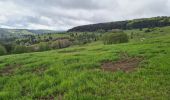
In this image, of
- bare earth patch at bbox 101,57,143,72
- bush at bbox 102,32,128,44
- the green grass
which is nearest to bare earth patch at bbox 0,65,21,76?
the green grass

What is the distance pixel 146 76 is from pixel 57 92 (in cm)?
569

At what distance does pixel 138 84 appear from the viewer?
1318 centimetres

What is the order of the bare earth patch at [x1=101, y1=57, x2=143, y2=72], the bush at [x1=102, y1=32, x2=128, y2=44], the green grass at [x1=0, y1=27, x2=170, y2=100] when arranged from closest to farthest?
the green grass at [x1=0, y1=27, x2=170, y2=100] < the bare earth patch at [x1=101, y1=57, x2=143, y2=72] < the bush at [x1=102, y1=32, x2=128, y2=44]

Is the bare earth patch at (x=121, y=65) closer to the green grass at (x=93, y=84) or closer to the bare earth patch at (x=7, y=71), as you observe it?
the green grass at (x=93, y=84)

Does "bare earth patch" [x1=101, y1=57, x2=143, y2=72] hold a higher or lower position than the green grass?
higher

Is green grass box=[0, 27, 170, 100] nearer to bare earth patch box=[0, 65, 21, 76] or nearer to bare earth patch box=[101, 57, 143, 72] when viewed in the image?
bare earth patch box=[101, 57, 143, 72]

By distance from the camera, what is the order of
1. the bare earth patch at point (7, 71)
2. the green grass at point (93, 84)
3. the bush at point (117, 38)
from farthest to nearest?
1. the bush at point (117, 38)
2. the bare earth patch at point (7, 71)
3. the green grass at point (93, 84)

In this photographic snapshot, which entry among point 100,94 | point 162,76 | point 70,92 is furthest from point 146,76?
point 70,92

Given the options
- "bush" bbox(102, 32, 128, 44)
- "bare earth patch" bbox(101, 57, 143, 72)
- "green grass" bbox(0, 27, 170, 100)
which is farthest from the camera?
"bush" bbox(102, 32, 128, 44)

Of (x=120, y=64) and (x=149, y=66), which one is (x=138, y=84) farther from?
(x=120, y=64)

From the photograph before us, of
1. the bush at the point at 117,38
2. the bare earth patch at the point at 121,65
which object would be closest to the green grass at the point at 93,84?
the bare earth patch at the point at 121,65

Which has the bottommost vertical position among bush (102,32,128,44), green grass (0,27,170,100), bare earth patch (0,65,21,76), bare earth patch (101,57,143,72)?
bush (102,32,128,44)

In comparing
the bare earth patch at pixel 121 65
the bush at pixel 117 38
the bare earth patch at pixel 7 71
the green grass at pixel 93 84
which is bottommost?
the bush at pixel 117 38

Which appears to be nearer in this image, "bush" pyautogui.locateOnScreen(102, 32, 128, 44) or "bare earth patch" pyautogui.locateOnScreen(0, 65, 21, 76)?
"bare earth patch" pyautogui.locateOnScreen(0, 65, 21, 76)
